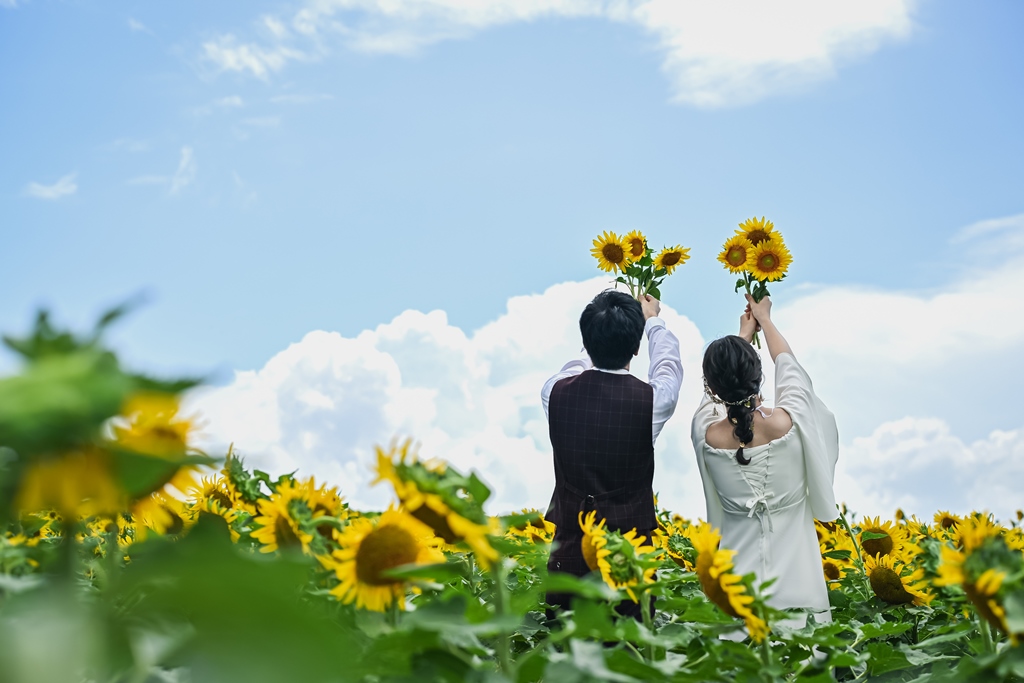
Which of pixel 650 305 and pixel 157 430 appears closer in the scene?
pixel 157 430

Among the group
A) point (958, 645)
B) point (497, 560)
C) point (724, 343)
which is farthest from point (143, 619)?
point (724, 343)

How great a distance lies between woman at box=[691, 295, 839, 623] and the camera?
323cm

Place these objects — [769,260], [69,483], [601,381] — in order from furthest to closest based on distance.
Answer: [769,260], [601,381], [69,483]

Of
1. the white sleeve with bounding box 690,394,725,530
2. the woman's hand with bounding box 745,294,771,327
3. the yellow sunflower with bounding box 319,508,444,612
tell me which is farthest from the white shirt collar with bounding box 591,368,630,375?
the yellow sunflower with bounding box 319,508,444,612

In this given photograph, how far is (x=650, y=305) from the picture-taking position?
4934 millimetres

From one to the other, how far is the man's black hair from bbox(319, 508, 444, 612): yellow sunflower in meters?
A: 2.58

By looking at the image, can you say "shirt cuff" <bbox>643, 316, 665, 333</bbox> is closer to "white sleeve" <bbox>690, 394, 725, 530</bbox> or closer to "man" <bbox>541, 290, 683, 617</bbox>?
"man" <bbox>541, 290, 683, 617</bbox>

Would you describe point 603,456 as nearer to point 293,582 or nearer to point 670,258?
point 670,258

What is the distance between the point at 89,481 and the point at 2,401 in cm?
12

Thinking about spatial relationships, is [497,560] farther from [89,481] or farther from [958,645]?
[958,645]

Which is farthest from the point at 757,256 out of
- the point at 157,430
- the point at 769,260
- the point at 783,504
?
the point at 157,430

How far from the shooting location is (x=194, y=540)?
675mm

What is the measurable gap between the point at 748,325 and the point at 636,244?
126cm

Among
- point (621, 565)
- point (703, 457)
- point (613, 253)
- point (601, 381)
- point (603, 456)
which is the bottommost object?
point (621, 565)
